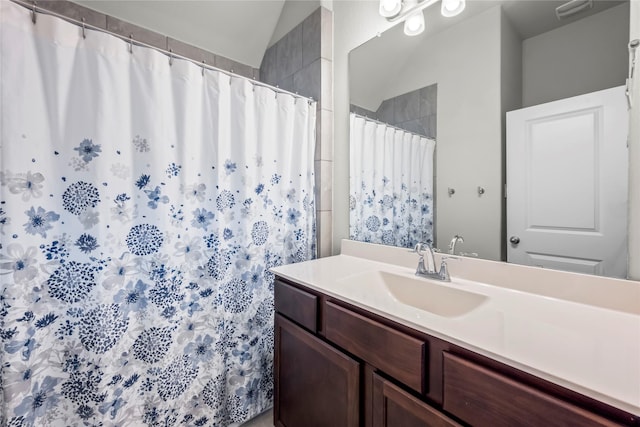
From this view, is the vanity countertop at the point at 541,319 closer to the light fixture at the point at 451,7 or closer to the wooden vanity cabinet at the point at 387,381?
the wooden vanity cabinet at the point at 387,381

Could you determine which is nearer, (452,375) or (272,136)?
(452,375)

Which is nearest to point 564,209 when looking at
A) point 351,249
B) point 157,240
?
point 351,249

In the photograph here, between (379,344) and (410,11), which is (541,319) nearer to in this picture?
(379,344)

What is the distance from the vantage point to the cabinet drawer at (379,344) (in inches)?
30.9

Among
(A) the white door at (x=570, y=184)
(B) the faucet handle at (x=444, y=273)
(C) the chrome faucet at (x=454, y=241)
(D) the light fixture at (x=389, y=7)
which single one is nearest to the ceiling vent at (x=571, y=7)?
(A) the white door at (x=570, y=184)

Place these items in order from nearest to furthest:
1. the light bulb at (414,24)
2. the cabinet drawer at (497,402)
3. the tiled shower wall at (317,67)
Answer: the cabinet drawer at (497,402) → the light bulb at (414,24) → the tiled shower wall at (317,67)

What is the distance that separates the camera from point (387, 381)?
2.85 ft

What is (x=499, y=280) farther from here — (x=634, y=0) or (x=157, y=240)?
(x=157, y=240)

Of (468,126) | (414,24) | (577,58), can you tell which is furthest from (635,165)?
(414,24)

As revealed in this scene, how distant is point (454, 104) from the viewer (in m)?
1.27

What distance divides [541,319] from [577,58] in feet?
2.95

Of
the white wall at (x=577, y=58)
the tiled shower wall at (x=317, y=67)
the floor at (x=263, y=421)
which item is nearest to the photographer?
the white wall at (x=577, y=58)

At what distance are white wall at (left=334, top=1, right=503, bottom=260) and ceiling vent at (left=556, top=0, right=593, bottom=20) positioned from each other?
20 centimetres

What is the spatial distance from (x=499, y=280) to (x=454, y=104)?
794mm
